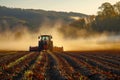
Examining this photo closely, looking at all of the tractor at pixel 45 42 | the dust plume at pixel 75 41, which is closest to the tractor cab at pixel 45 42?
the tractor at pixel 45 42

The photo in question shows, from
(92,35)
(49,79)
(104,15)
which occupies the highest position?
(104,15)

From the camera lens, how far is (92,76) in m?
17.2

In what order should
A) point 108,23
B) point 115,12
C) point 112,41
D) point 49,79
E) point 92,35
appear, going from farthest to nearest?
1. point 115,12
2. point 92,35
3. point 108,23
4. point 112,41
5. point 49,79

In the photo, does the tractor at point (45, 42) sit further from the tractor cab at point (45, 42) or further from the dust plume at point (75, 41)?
the dust plume at point (75, 41)

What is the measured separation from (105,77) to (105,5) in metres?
82.0

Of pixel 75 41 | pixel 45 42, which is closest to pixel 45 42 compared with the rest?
pixel 45 42

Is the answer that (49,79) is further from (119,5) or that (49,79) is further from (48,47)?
(119,5)

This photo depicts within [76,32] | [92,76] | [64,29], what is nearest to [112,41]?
[76,32]

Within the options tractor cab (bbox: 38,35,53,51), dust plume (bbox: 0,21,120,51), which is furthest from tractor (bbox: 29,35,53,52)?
dust plume (bbox: 0,21,120,51)

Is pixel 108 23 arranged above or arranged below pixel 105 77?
above

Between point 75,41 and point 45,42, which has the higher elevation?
point 75,41

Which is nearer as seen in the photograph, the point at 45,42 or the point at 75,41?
the point at 45,42

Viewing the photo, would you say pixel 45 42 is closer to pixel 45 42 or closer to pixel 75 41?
pixel 45 42

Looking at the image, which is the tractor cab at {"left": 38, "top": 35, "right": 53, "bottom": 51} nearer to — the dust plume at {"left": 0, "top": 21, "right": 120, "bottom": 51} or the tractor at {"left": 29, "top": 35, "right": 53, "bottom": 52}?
the tractor at {"left": 29, "top": 35, "right": 53, "bottom": 52}
